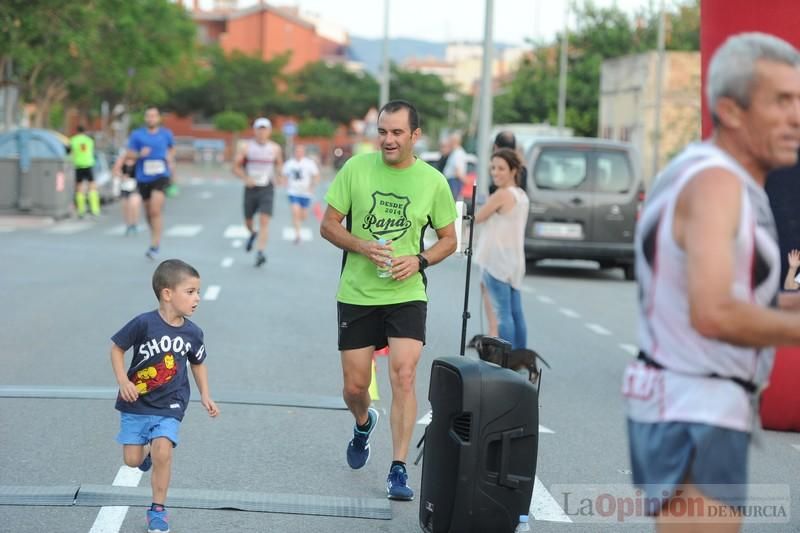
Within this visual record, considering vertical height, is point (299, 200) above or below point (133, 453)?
above

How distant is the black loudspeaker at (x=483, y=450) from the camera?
5.32 m

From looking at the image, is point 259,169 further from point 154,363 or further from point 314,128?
point 314,128

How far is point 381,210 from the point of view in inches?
252

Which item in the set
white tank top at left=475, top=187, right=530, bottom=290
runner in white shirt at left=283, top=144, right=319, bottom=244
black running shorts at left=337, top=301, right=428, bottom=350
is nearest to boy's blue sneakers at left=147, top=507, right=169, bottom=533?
black running shorts at left=337, top=301, right=428, bottom=350

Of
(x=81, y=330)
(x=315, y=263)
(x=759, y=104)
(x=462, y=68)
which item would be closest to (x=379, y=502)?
(x=759, y=104)

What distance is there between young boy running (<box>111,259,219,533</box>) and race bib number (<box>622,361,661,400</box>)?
8.27ft

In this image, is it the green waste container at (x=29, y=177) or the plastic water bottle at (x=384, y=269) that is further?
the green waste container at (x=29, y=177)

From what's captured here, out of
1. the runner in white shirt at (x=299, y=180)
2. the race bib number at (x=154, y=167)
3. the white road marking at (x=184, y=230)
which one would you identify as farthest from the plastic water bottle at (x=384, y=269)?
the white road marking at (x=184, y=230)

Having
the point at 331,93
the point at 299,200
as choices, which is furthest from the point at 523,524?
the point at 331,93

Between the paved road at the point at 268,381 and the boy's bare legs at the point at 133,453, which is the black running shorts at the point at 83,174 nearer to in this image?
the paved road at the point at 268,381

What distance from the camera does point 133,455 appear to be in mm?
5520

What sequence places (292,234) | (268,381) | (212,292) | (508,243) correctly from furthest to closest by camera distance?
1. (292,234)
2. (212,292)
3. (508,243)
4. (268,381)

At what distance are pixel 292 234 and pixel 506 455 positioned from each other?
71.7 ft

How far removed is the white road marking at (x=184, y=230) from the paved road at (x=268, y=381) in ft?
15.4
